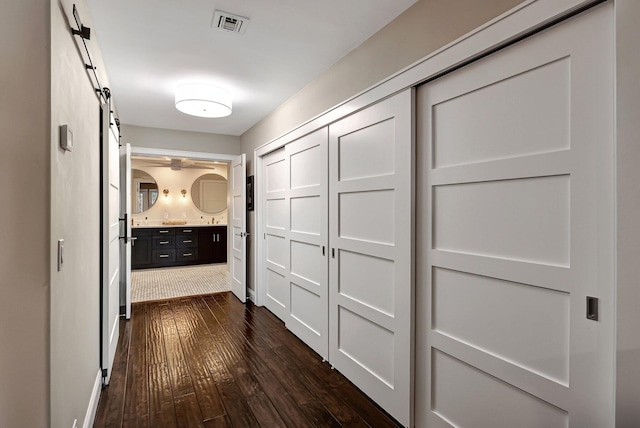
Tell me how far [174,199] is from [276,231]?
489 cm

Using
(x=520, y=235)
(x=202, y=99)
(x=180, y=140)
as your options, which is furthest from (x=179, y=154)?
(x=520, y=235)

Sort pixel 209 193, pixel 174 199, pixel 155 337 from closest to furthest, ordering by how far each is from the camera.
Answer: pixel 155 337 → pixel 174 199 → pixel 209 193

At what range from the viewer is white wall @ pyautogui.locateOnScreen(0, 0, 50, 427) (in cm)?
92

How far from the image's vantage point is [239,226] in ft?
15.2

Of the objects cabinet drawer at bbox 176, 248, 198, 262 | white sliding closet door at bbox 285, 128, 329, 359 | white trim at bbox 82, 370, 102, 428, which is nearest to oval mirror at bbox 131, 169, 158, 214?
cabinet drawer at bbox 176, 248, 198, 262

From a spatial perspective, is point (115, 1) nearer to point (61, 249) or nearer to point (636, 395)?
point (61, 249)

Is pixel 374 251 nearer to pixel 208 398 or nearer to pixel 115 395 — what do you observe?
pixel 208 398

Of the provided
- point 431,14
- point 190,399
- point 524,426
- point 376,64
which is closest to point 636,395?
point 524,426

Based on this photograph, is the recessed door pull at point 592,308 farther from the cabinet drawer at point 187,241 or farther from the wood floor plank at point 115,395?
the cabinet drawer at point 187,241

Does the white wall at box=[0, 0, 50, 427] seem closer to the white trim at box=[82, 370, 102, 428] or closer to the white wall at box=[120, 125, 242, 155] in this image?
the white trim at box=[82, 370, 102, 428]

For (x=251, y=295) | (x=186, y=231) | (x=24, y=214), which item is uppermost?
(x=24, y=214)

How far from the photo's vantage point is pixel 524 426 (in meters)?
1.33

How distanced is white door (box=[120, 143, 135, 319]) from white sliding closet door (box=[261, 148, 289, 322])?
1555mm

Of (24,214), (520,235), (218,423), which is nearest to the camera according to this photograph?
(24,214)
